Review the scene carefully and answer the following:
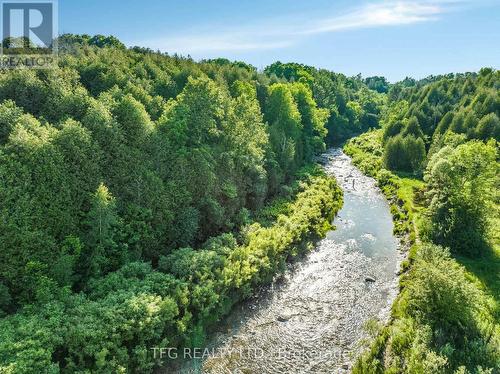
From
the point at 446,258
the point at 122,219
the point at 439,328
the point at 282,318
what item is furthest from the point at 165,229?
the point at 446,258

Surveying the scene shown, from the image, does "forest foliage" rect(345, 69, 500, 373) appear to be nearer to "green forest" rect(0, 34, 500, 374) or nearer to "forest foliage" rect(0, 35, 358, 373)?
"green forest" rect(0, 34, 500, 374)

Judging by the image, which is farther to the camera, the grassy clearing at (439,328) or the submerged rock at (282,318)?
the submerged rock at (282,318)

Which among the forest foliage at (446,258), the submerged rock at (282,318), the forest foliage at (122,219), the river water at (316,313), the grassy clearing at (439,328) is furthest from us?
the submerged rock at (282,318)

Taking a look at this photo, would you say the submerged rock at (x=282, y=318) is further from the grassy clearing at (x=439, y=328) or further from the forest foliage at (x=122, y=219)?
the grassy clearing at (x=439, y=328)

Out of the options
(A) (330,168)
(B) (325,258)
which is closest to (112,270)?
(B) (325,258)

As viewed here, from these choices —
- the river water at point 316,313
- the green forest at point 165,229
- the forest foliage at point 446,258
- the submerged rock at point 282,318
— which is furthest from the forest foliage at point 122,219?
the forest foliage at point 446,258

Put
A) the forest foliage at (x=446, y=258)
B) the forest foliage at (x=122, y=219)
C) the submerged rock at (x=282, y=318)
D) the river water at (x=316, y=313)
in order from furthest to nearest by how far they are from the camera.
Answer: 1. the submerged rock at (x=282, y=318)
2. the river water at (x=316, y=313)
3. the forest foliage at (x=446, y=258)
4. the forest foliage at (x=122, y=219)

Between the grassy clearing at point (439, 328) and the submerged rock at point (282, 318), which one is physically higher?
the grassy clearing at point (439, 328)
